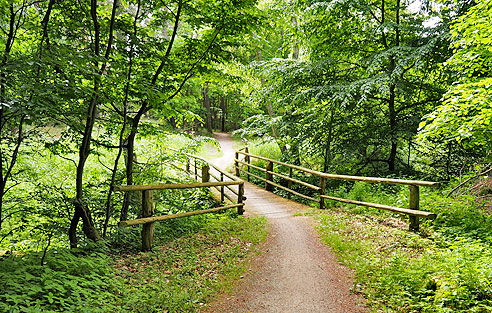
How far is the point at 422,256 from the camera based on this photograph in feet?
14.4

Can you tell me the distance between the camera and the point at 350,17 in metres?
8.93

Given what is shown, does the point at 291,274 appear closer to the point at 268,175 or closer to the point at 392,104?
the point at 392,104

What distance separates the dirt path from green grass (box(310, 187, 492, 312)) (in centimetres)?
27

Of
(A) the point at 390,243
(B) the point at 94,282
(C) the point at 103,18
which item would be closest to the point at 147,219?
(B) the point at 94,282

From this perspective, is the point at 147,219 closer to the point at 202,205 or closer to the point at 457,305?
the point at 202,205

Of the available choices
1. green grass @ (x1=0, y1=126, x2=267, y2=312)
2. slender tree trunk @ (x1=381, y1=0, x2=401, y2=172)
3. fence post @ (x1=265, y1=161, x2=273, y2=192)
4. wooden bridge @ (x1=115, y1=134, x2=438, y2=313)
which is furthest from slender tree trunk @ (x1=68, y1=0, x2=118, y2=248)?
fence post @ (x1=265, y1=161, x2=273, y2=192)

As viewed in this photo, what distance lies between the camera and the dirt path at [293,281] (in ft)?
12.1

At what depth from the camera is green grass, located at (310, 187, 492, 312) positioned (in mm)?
3189

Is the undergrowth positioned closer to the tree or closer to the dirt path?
the dirt path

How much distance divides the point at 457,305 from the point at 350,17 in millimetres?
8572

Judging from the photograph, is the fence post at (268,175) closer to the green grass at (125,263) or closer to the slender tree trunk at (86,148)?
the green grass at (125,263)

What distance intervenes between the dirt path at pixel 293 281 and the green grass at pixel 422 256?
0.27 meters

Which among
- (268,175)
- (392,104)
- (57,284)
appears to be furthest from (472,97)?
(268,175)

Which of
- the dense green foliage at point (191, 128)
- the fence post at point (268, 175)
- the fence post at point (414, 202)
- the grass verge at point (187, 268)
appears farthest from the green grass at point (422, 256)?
the fence post at point (268, 175)
